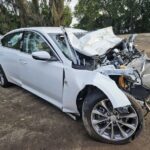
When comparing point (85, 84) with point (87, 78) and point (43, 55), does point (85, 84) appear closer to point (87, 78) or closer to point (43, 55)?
point (87, 78)

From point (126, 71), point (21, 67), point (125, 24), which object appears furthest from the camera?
point (125, 24)

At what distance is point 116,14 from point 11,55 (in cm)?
2957

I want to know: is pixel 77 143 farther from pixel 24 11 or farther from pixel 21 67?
pixel 24 11

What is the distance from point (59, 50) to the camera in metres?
4.75

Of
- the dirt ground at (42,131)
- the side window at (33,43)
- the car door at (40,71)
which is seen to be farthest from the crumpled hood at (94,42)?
the dirt ground at (42,131)

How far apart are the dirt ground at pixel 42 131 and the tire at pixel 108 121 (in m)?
0.12

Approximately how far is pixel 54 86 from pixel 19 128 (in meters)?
0.87

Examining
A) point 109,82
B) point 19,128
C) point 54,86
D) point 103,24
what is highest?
point 109,82

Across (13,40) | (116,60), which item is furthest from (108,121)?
(13,40)

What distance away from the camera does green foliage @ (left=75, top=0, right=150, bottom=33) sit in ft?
109

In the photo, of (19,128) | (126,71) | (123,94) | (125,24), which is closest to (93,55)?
(126,71)

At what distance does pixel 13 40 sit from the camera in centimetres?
638

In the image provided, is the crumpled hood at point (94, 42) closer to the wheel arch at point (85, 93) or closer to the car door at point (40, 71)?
the car door at point (40, 71)

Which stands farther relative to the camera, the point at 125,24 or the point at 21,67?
the point at 125,24
